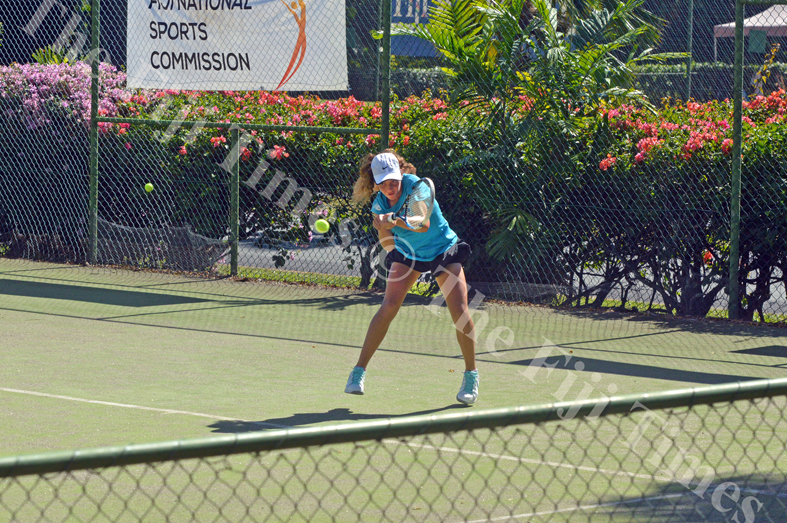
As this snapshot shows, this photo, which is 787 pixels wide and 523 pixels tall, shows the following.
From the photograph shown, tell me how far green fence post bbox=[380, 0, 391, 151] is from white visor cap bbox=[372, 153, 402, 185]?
14.9 feet

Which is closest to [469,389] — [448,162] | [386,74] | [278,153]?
[448,162]

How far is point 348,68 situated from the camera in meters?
11.7

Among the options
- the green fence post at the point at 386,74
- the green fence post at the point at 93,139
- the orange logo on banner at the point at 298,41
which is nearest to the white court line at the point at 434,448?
the green fence post at the point at 386,74

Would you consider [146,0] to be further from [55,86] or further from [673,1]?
[673,1]

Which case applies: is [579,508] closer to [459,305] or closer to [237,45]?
[459,305]

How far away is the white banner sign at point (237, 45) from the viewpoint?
1126 cm

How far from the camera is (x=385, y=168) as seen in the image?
628 cm

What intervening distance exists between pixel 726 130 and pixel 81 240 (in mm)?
7512

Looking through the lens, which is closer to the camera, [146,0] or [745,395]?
[745,395]

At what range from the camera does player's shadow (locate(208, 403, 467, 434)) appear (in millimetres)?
5727

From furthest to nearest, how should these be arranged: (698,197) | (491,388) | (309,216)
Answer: (309,216) → (698,197) → (491,388)

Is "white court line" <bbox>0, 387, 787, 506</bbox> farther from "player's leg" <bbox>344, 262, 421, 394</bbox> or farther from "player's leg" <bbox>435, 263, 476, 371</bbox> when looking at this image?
"player's leg" <bbox>435, 263, 476, 371</bbox>

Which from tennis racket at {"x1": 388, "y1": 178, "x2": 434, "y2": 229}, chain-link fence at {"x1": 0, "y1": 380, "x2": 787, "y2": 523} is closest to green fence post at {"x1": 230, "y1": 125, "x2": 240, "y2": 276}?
tennis racket at {"x1": 388, "y1": 178, "x2": 434, "y2": 229}

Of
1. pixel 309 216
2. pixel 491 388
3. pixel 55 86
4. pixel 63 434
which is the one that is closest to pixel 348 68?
pixel 309 216
